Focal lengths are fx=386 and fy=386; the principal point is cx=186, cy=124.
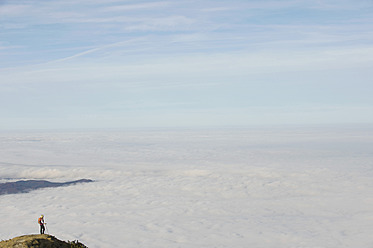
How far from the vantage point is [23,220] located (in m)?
176

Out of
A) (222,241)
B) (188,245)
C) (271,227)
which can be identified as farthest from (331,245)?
(188,245)

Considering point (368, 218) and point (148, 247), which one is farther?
point (368, 218)

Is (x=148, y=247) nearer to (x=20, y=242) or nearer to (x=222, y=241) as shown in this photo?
(x=222, y=241)

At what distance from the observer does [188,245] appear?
170m

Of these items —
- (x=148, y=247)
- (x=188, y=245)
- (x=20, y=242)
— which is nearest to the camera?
(x=20, y=242)

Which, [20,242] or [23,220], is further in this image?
[23,220]

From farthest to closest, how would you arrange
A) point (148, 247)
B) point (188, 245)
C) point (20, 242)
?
point (188, 245), point (148, 247), point (20, 242)

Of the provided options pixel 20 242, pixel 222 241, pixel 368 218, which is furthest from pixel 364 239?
pixel 20 242

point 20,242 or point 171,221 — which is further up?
point 20,242

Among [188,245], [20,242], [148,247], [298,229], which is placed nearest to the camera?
[20,242]

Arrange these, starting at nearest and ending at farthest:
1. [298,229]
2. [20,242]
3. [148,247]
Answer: [20,242] → [148,247] → [298,229]

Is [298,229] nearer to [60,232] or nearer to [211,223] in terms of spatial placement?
[211,223]

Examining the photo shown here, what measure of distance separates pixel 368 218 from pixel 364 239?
31269 mm

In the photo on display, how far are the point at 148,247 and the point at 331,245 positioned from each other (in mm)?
80340
